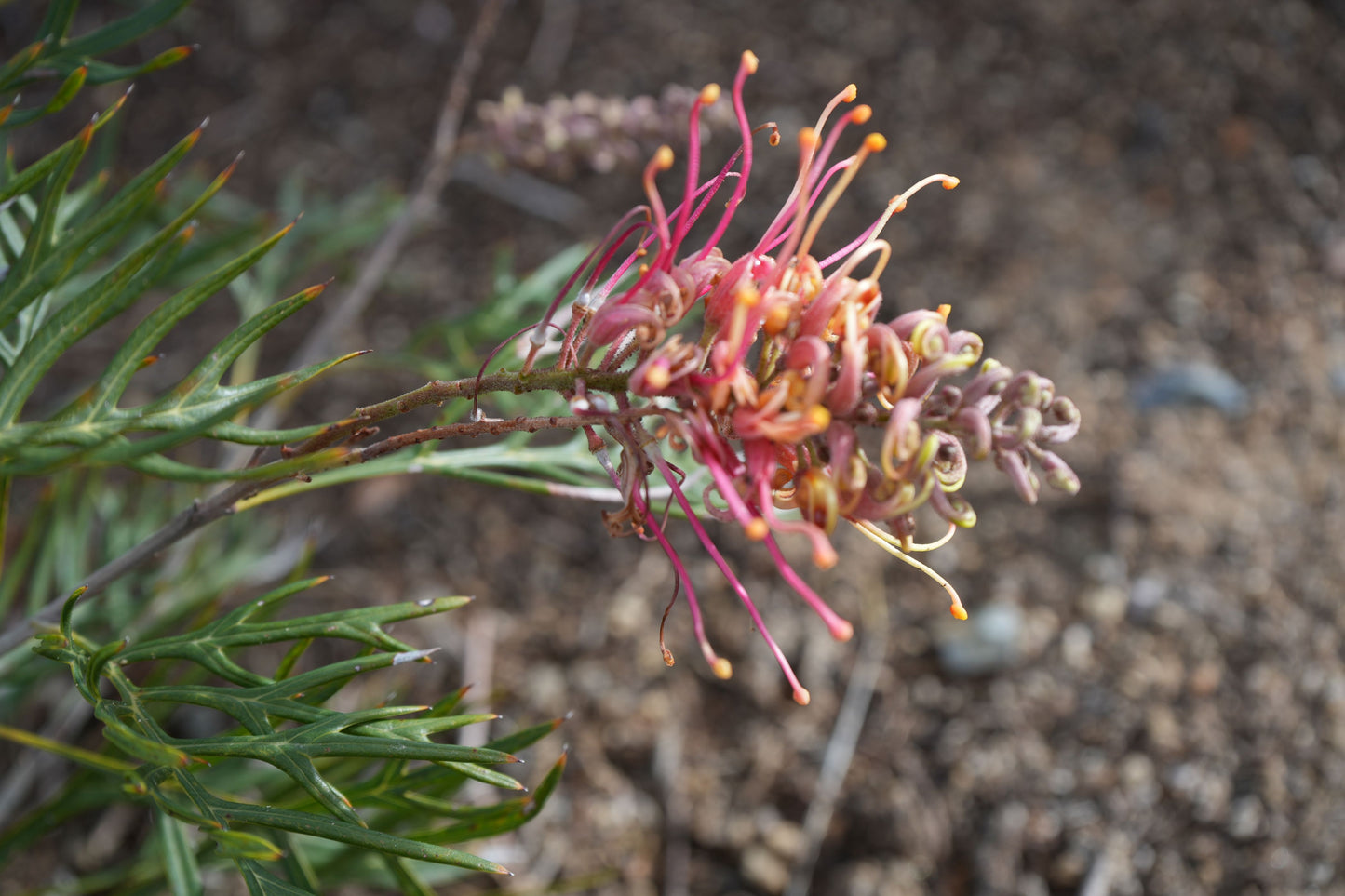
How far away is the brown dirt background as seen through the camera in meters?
1.40

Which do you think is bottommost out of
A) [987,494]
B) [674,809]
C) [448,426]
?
[674,809]

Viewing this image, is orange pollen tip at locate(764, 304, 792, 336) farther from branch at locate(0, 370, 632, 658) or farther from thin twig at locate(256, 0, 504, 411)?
thin twig at locate(256, 0, 504, 411)

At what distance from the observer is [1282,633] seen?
A: 4.95ft

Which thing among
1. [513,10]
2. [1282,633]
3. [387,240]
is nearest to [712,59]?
[513,10]

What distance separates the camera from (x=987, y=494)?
1.75 m

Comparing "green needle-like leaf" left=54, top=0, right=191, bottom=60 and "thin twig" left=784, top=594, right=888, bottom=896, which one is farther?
"thin twig" left=784, top=594, right=888, bottom=896

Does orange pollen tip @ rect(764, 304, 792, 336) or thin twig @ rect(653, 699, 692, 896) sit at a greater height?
orange pollen tip @ rect(764, 304, 792, 336)

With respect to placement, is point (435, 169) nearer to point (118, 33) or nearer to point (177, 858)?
point (118, 33)

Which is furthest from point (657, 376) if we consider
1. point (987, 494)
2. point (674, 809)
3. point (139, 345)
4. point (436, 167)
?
point (987, 494)

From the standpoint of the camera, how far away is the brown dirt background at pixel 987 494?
1.40 metres

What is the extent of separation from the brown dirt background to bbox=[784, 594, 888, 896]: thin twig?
0.01 m

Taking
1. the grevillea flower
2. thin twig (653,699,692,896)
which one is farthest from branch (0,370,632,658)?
thin twig (653,699,692,896)

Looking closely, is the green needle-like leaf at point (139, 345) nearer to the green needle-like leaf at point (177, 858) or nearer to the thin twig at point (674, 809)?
the green needle-like leaf at point (177, 858)

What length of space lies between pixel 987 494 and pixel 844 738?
1.85ft
